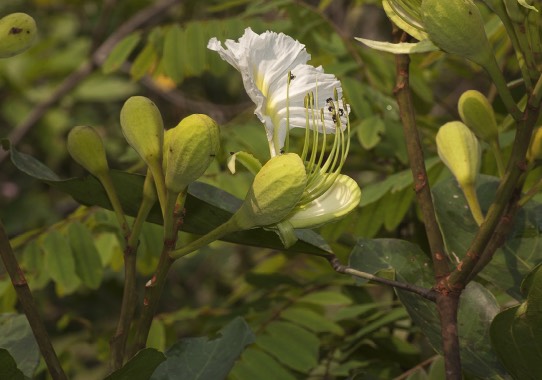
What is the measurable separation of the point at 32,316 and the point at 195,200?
18 centimetres

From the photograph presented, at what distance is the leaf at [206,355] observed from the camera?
0.80 metres

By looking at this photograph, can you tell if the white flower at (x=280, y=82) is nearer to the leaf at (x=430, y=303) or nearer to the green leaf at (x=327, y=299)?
the leaf at (x=430, y=303)

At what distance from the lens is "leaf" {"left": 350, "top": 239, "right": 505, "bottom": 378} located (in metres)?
0.83

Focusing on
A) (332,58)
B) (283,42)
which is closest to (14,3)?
(332,58)

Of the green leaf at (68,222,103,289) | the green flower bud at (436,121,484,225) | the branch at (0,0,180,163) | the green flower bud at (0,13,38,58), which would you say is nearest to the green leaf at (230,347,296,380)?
the green leaf at (68,222,103,289)

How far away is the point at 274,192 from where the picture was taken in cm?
70

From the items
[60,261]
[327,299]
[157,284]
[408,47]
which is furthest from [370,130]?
[157,284]

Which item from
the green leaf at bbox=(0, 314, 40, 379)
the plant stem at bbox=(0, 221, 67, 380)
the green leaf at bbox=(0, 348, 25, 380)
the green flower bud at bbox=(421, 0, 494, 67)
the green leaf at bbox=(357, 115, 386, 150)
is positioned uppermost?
the green flower bud at bbox=(421, 0, 494, 67)

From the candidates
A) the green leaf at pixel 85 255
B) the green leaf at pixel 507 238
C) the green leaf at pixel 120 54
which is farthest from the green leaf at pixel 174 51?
the green leaf at pixel 507 238

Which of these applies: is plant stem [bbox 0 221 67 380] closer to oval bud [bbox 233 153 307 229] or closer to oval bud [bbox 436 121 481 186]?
oval bud [bbox 233 153 307 229]

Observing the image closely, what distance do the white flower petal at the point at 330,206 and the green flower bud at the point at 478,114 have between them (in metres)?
0.16

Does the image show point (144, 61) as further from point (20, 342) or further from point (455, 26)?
point (455, 26)

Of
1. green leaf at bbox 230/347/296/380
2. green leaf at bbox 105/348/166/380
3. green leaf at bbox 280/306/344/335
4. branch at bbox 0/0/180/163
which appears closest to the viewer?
green leaf at bbox 105/348/166/380

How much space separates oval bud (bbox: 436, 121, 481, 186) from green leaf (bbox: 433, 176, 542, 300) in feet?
0.38
